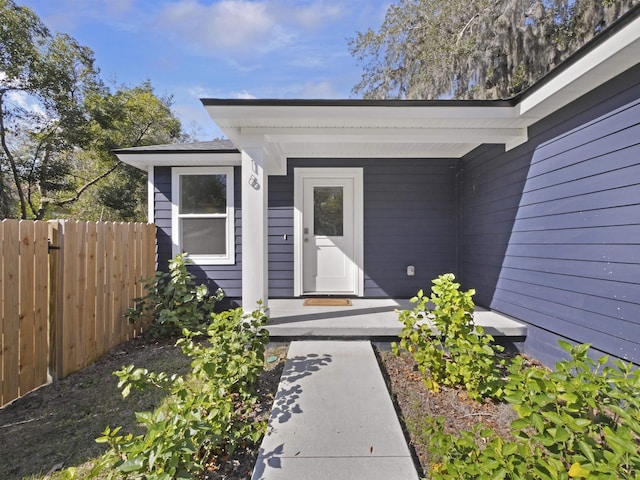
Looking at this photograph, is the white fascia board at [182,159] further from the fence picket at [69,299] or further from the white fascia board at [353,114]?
the fence picket at [69,299]

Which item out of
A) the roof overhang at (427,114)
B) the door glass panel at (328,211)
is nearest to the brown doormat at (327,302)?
the door glass panel at (328,211)

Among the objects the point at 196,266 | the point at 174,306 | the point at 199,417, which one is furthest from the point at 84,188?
the point at 199,417

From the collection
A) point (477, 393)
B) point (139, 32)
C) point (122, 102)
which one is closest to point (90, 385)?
point (477, 393)

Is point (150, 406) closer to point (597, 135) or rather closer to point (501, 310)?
point (501, 310)

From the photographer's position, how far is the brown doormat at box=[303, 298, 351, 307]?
4.33 m

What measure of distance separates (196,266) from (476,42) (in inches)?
301

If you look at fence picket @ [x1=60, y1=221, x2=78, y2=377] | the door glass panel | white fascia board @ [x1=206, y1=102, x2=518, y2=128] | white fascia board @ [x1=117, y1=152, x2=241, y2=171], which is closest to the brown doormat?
the door glass panel

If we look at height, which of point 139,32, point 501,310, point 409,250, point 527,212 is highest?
point 139,32

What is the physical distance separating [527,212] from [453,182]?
5.40 feet

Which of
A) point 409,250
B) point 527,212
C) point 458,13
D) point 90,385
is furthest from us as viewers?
point 458,13

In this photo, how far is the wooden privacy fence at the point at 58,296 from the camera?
2473 millimetres

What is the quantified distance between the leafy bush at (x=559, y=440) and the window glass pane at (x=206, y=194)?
4.10 m

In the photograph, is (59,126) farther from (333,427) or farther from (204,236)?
(333,427)

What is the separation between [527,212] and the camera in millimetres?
3275
